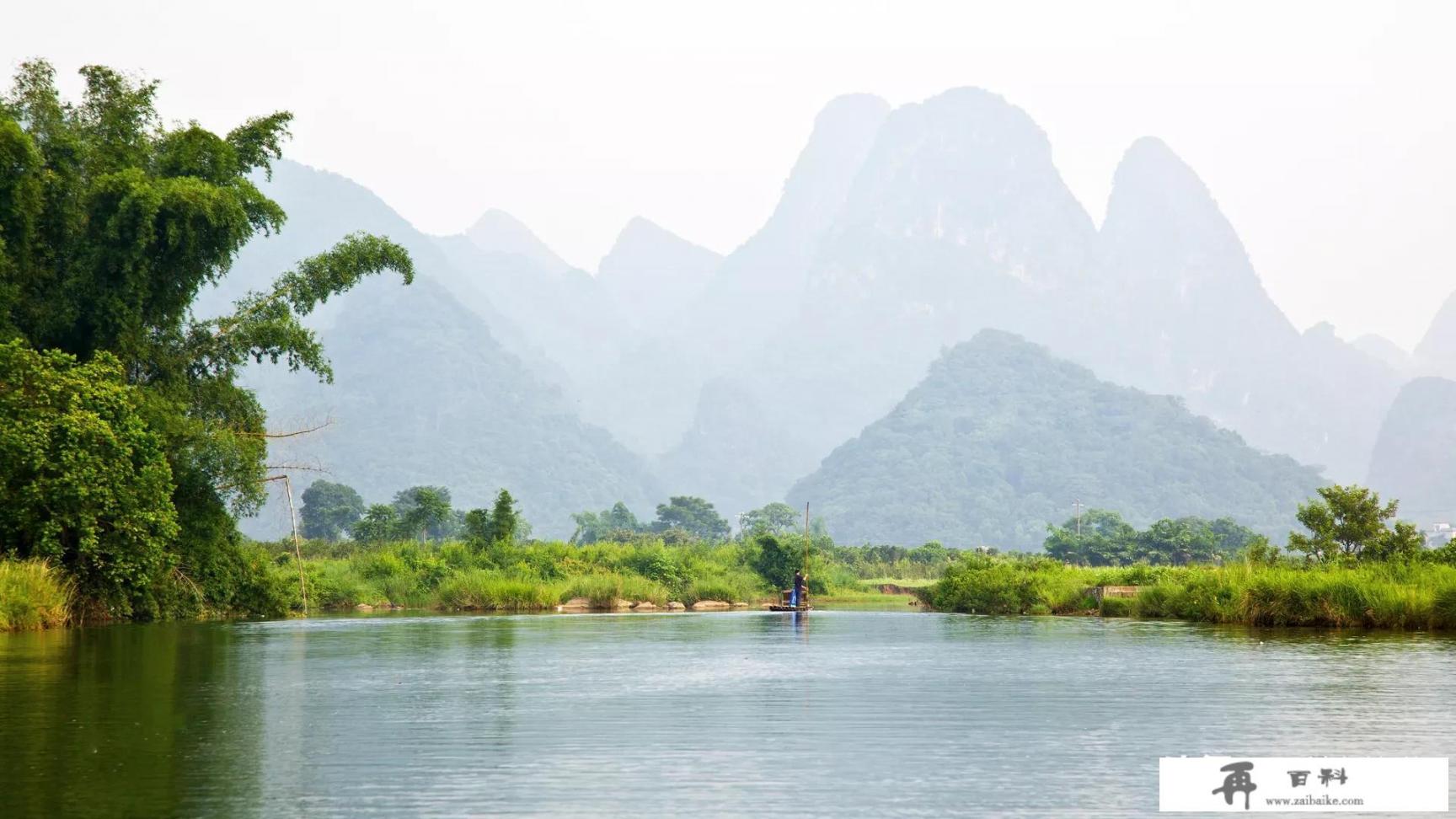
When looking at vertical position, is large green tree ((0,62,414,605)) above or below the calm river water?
above

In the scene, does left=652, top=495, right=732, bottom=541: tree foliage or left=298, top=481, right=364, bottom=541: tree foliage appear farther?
left=652, top=495, right=732, bottom=541: tree foliage

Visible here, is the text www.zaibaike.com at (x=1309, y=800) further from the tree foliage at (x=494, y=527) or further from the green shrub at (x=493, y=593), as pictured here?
the tree foliage at (x=494, y=527)

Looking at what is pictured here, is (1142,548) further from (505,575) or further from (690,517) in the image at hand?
(505,575)

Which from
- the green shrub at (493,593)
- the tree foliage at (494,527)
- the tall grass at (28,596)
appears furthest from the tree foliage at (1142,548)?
the tall grass at (28,596)

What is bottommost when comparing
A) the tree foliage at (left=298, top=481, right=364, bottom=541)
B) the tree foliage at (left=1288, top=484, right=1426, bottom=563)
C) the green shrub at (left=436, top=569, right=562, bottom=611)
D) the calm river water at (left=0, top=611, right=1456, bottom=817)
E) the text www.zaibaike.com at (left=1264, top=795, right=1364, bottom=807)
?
the text www.zaibaike.com at (left=1264, top=795, right=1364, bottom=807)

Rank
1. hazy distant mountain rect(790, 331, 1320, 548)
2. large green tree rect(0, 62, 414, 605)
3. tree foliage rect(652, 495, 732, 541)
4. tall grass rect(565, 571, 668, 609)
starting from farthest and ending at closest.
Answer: hazy distant mountain rect(790, 331, 1320, 548), tree foliage rect(652, 495, 732, 541), tall grass rect(565, 571, 668, 609), large green tree rect(0, 62, 414, 605)

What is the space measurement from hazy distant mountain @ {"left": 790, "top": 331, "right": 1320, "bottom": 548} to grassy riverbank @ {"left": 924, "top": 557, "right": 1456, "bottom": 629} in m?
125

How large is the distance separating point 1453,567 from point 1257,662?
35.2 feet

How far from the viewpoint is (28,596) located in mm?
27109

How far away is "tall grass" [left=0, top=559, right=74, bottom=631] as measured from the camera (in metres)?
26.7

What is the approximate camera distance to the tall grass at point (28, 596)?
87.6 feet

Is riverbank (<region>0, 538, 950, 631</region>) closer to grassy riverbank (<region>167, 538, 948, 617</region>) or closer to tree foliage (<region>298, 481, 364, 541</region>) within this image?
grassy riverbank (<region>167, 538, 948, 617</region>)

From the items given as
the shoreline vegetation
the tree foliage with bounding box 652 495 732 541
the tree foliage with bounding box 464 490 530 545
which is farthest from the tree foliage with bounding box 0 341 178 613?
Answer: the tree foliage with bounding box 652 495 732 541

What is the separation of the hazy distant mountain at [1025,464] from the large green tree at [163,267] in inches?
5334
